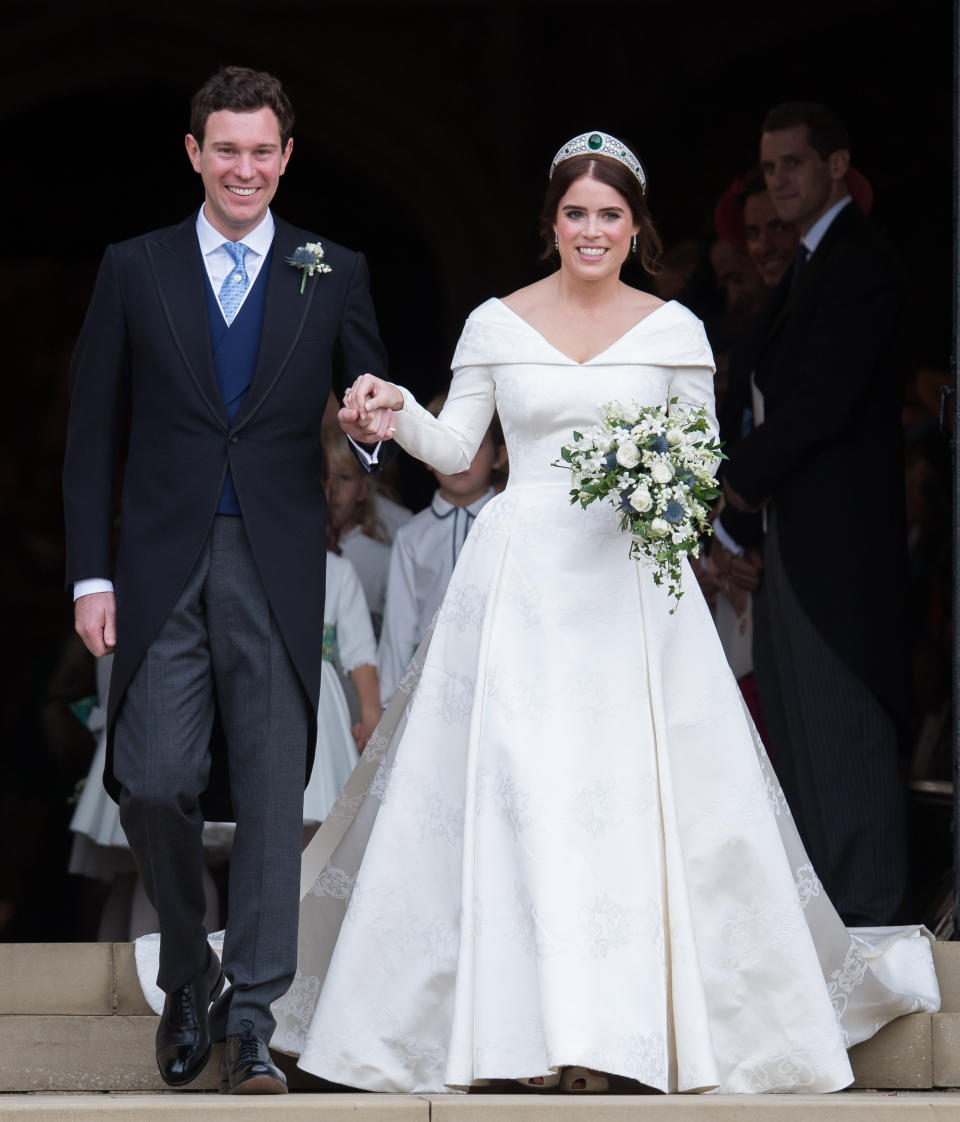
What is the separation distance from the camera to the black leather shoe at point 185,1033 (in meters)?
4.20

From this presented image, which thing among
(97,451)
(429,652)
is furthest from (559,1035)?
(97,451)

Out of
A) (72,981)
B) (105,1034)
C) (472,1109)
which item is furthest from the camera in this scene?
(72,981)

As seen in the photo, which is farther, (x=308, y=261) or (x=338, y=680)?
(x=338, y=680)

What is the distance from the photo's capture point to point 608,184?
4.81m

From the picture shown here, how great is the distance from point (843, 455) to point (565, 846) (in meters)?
2.70

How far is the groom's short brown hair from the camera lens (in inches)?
174

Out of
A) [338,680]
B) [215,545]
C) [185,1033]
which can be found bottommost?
[185,1033]

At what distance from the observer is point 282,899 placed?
4250mm

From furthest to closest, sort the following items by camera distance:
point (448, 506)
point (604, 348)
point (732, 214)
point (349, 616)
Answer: point (732, 214)
point (448, 506)
point (349, 616)
point (604, 348)

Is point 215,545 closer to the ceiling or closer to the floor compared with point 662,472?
closer to the floor

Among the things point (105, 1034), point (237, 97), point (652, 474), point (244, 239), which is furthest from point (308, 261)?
point (105, 1034)

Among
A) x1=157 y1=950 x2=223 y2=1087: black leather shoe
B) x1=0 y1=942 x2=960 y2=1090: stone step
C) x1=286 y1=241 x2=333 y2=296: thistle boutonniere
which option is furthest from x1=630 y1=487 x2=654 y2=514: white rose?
x1=0 y1=942 x2=960 y2=1090: stone step

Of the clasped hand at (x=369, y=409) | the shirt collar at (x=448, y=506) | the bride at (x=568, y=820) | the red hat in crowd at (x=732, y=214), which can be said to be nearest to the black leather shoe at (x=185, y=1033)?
the bride at (x=568, y=820)

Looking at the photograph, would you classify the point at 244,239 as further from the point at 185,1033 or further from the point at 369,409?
the point at 185,1033
